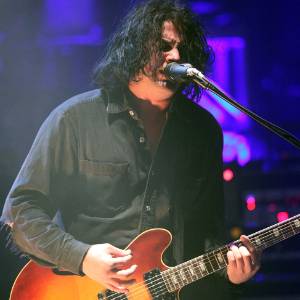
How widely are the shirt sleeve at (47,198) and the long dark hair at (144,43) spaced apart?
1.02 ft

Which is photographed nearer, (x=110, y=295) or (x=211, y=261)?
(x=110, y=295)

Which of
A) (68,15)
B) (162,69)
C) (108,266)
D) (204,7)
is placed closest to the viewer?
(108,266)

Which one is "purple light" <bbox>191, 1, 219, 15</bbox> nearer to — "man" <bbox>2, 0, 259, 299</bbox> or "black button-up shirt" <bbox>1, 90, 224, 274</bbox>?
"man" <bbox>2, 0, 259, 299</bbox>

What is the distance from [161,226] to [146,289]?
0.98 ft

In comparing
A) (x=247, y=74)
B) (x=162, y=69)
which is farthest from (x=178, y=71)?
(x=247, y=74)

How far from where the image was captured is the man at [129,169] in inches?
91.1

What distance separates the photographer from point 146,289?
2309mm

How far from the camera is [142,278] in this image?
2.31 m

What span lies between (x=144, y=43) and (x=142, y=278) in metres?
1.02

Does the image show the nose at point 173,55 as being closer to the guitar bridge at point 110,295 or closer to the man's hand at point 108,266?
the man's hand at point 108,266

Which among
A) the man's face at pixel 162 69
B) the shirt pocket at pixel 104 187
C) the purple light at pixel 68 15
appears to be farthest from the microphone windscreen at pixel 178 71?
the purple light at pixel 68 15

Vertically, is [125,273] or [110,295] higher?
[125,273]

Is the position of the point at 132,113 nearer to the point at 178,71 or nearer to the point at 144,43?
the point at 144,43

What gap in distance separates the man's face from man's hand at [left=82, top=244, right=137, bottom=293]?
2.36 ft
